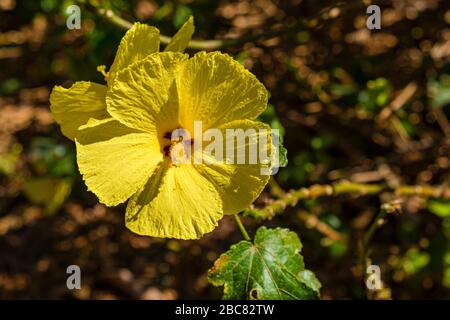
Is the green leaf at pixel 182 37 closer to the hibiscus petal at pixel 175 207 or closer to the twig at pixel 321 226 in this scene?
the hibiscus petal at pixel 175 207

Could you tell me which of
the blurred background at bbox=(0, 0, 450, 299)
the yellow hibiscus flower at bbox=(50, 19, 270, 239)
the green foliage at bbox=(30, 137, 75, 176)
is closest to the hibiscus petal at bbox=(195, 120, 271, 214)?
the yellow hibiscus flower at bbox=(50, 19, 270, 239)

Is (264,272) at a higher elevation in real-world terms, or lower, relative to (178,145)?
lower

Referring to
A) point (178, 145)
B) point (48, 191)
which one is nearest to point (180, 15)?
point (178, 145)

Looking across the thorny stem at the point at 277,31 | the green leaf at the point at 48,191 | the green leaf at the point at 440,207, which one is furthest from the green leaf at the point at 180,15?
the green leaf at the point at 440,207

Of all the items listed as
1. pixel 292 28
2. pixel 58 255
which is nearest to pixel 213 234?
pixel 58 255

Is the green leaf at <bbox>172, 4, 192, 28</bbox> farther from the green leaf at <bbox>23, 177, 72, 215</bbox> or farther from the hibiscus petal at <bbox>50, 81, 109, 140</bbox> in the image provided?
the green leaf at <bbox>23, 177, 72, 215</bbox>

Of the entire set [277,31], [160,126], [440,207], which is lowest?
[440,207]

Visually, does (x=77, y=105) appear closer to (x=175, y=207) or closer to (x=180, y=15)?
(x=175, y=207)

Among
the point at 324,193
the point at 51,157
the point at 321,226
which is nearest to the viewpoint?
the point at 324,193
